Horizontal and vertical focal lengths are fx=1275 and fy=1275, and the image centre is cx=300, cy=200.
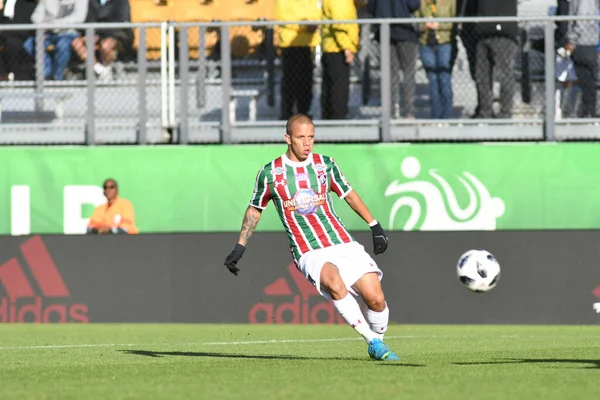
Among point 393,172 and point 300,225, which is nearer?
point 300,225

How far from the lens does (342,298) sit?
9844mm

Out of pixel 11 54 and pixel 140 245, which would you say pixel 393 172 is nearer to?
pixel 140 245

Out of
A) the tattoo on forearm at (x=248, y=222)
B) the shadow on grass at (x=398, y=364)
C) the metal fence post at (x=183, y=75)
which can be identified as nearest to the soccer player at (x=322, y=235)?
the tattoo on forearm at (x=248, y=222)

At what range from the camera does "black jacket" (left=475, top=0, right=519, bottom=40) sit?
1708cm

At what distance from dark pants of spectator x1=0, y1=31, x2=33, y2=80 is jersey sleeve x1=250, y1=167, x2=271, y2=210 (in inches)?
329

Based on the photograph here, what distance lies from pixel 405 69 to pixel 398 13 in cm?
92

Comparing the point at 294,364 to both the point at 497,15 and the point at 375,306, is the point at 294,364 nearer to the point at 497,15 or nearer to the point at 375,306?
the point at 375,306

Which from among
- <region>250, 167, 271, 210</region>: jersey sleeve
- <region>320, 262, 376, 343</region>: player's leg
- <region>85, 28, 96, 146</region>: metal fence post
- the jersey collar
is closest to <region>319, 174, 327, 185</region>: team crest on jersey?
the jersey collar

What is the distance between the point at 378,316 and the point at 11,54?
952cm

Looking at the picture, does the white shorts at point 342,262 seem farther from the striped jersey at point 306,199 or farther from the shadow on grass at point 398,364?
the shadow on grass at point 398,364

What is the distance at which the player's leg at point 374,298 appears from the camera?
388 inches

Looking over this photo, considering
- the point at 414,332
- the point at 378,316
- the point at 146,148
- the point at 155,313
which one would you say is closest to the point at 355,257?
the point at 378,316

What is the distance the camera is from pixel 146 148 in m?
18.0

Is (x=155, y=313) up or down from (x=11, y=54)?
down
